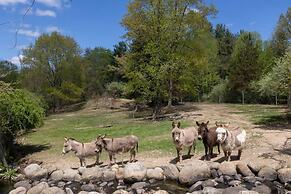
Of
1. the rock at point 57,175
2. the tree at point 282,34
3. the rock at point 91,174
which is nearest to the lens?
the rock at point 91,174

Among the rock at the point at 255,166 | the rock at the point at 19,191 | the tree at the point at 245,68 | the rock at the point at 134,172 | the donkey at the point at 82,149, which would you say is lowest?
the rock at the point at 19,191

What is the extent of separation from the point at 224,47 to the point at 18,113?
62.0 m

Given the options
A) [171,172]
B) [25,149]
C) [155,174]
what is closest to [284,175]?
[171,172]

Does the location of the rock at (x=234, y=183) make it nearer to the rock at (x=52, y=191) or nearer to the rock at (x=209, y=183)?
the rock at (x=209, y=183)

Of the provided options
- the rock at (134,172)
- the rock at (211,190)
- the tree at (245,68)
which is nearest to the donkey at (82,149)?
the rock at (134,172)

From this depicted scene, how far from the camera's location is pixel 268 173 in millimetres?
14578

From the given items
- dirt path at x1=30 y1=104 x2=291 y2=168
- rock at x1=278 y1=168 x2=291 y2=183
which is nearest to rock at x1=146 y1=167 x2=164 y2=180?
dirt path at x1=30 y1=104 x2=291 y2=168

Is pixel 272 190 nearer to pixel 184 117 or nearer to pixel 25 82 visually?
pixel 184 117

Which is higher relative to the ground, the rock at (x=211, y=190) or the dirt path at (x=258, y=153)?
the dirt path at (x=258, y=153)

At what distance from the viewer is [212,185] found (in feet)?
46.5

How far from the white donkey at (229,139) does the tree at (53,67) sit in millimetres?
42862

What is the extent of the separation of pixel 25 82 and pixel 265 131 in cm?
4344

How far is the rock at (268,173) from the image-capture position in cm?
1448

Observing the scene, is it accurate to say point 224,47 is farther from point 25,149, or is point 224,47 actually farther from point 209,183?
point 209,183
